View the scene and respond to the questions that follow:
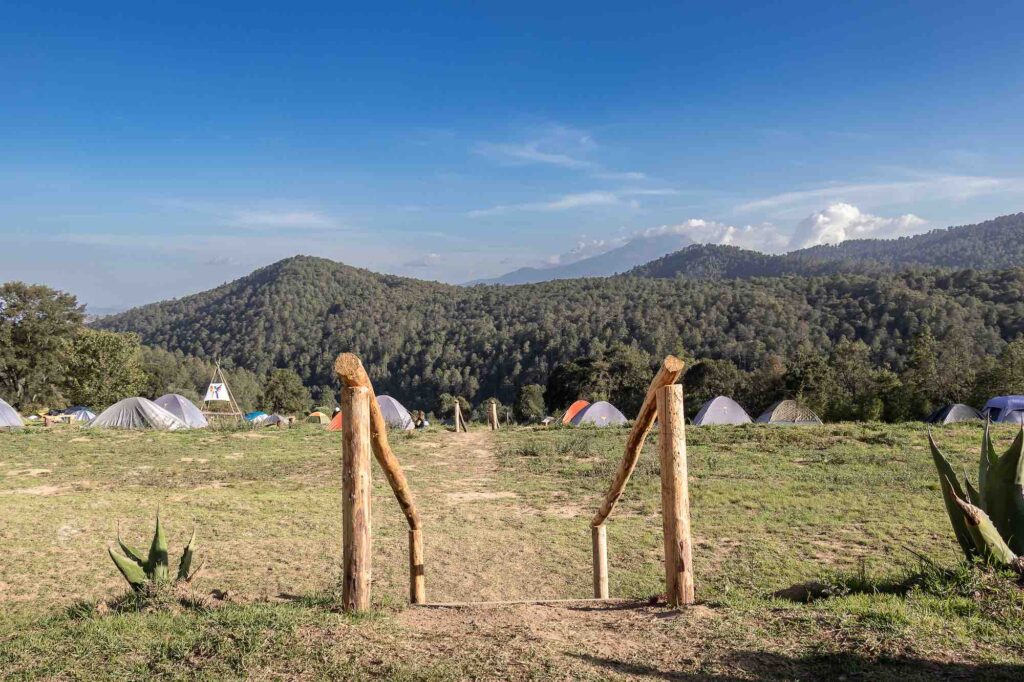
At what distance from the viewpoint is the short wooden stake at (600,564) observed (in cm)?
531

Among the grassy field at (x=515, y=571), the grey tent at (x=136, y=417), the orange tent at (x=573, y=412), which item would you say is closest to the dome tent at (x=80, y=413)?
the grey tent at (x=136, y=417)

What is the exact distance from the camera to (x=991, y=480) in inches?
183

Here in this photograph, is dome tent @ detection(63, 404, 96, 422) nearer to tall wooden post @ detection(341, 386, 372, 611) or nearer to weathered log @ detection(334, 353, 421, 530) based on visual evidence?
weathered log @ detection(334, 353, 421, 530)

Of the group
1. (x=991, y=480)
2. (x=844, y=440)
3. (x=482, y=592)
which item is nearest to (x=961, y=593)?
(x=991, y=480)

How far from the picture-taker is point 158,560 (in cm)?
488

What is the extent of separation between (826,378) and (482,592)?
135 ft

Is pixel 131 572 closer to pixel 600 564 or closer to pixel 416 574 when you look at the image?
pixel 416 574

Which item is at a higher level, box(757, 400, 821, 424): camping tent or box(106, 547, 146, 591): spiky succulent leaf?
box(106, 547, 146, 591): spiky succulent leaf

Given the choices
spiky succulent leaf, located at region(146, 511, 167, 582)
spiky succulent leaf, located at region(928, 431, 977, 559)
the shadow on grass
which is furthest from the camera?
spiky succulent leaf, located at region(146, 511, 167, 582)

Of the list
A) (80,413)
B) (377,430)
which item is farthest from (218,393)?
(377,430)

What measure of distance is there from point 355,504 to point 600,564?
2.31m

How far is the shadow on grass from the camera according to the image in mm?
3119

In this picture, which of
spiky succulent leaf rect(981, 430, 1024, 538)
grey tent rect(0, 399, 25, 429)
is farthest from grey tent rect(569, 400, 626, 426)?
grey tent rect(0, 399, 25, 429)

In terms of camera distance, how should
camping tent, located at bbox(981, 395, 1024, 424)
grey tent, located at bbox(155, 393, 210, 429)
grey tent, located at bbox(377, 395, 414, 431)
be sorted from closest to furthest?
camping tent, located at bbox(981, 395, 1024, 424) < grey tent, located at bbox(155, 393, 210, 429) < grey tent, located at bbox(377, 395, 414, 431)
